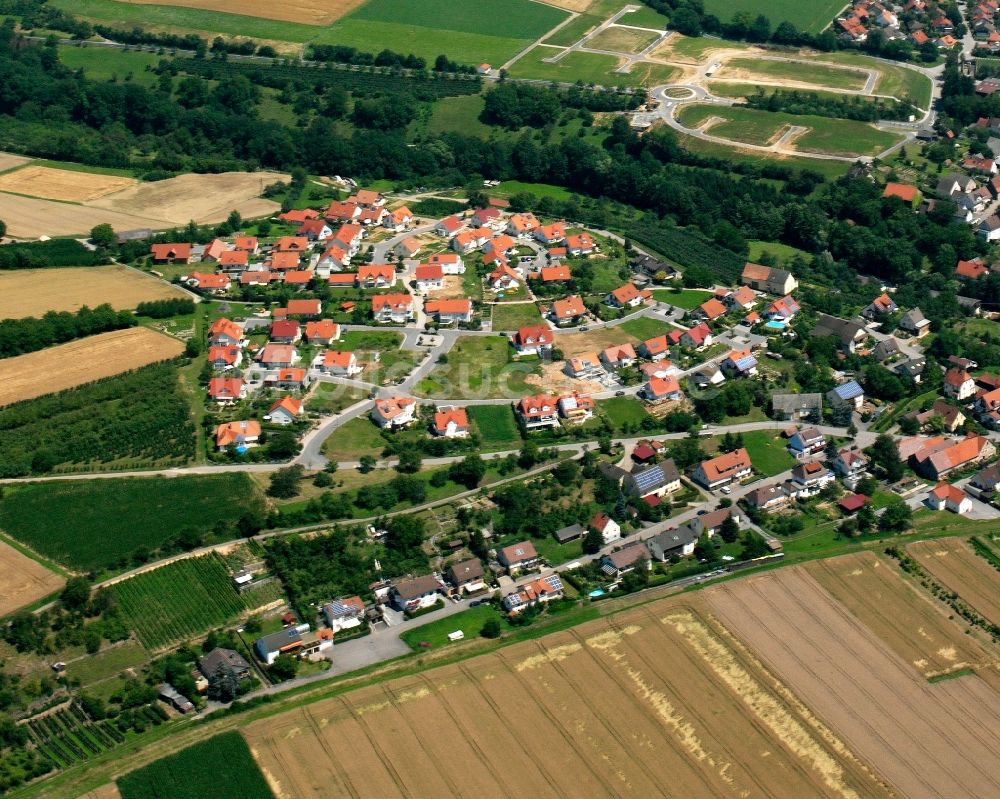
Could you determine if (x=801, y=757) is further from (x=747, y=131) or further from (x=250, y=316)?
(x=747, y=131)

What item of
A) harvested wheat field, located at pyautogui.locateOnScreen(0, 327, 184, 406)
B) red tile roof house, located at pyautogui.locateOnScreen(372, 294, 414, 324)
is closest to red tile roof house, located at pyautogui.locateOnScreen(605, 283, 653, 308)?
red tile roof house, located at pyautogui.locateOnScreen(372, 294, 414, 324)

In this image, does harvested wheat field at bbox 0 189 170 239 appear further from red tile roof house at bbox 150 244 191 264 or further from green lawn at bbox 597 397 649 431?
green lawn at bbox 597 397 649 431

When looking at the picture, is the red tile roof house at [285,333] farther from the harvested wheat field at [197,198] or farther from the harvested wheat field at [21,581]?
the harvested wheat field at [21,581]

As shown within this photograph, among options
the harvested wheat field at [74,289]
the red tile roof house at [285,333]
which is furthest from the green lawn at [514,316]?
the harvested wheat field at [74,289]

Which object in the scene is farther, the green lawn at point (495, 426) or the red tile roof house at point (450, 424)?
the red tile roof house at point (450, 424)

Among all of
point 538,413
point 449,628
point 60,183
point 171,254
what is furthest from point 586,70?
point 449,628

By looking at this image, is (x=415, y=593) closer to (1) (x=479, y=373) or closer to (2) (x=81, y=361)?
(1) (x=479, y=373)
